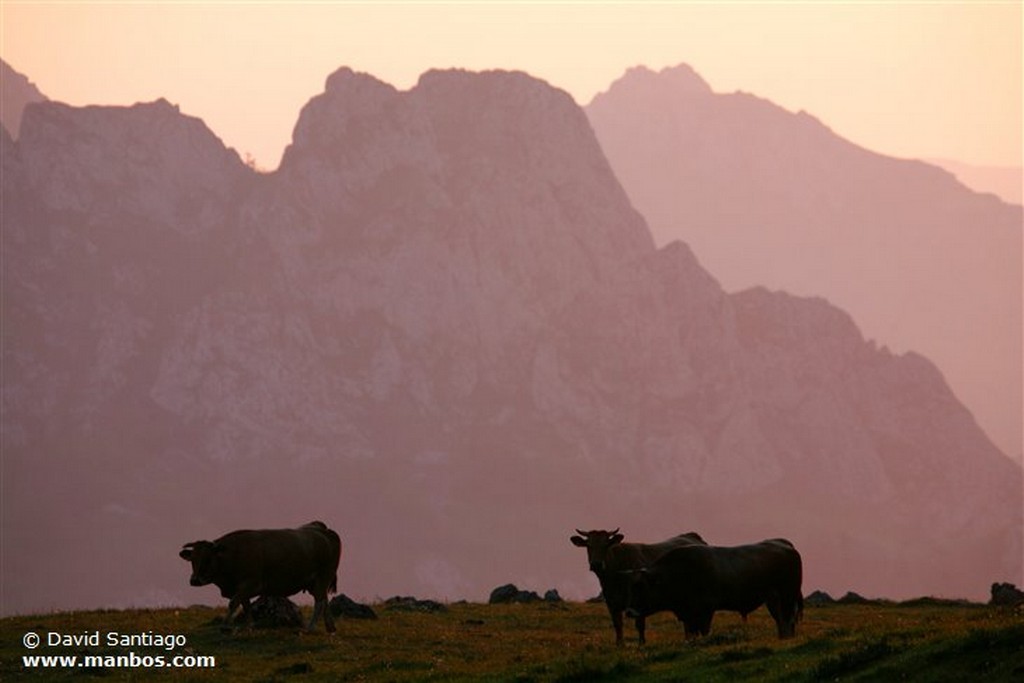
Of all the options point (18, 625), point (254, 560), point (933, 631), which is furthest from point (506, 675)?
point (18, 625)

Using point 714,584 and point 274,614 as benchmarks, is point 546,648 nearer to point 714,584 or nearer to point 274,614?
point 714,584

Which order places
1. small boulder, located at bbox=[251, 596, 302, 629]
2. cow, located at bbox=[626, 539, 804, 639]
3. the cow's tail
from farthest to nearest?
the cow's tail → small boulder, located at bbox=[251, 596, 302, 629] → cow, located at bbox=[626, 539, 804, 639]

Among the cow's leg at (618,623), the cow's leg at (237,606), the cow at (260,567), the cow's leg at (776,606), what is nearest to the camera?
the cow's leg at (776,606)

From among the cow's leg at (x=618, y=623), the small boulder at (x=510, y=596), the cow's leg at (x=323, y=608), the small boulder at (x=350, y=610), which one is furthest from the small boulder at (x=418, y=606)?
the cow's leg at (x=618, y=623)

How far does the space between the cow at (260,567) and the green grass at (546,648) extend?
124 cm

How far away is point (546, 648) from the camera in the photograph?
4459 centimetres

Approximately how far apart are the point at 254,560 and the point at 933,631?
21.1 meters

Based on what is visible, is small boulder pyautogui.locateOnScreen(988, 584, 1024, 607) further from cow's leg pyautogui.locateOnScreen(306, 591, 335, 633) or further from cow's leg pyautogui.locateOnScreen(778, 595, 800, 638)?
cow's leg pyautogui.locateOnScreen(306, 591, 335, 633)

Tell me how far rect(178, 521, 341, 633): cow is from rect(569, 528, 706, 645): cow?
28.0 feet

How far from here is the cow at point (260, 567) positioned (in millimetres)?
48469

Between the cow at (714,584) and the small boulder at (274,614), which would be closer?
the cow at (714,584)

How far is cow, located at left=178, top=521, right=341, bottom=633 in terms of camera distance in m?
48.5

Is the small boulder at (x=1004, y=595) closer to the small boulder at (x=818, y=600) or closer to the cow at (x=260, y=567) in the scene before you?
the small boulder at (x=818, y=600)

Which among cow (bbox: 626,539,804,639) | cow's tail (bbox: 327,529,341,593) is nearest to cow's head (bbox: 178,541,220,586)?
cow's tail (bbox: 327,529,341,593)
